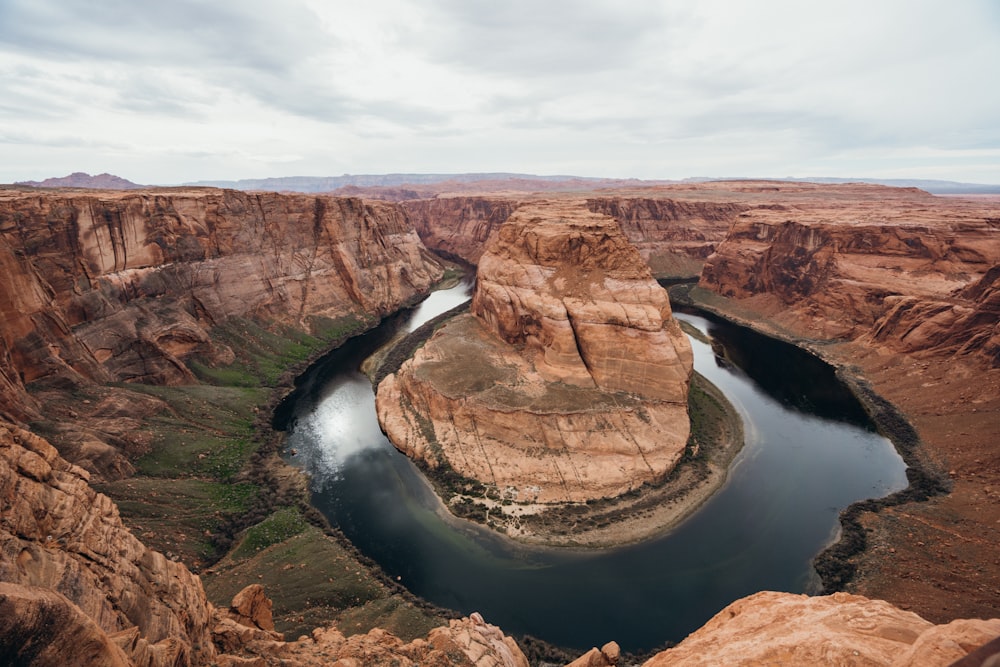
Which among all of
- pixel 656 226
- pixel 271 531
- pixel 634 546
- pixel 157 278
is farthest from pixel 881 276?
pixel 157 278

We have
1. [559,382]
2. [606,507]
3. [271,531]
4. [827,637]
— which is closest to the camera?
[827,637]

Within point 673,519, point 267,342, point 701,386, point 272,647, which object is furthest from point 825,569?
point 267,342

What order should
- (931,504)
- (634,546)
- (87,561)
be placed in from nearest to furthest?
(87,561)
(634,546)
(931,504)

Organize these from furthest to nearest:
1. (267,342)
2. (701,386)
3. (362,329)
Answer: (362,329) → (267,342) → (701,386)

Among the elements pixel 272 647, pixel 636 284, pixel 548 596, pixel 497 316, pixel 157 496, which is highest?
pixel 636 284

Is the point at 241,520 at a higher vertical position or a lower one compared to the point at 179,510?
lower

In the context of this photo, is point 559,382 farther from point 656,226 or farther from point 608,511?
point 656,226

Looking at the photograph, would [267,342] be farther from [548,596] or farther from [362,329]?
[548,596]

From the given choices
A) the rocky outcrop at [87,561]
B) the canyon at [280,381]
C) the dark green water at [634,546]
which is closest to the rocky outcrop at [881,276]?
the canyon at [280,381]
